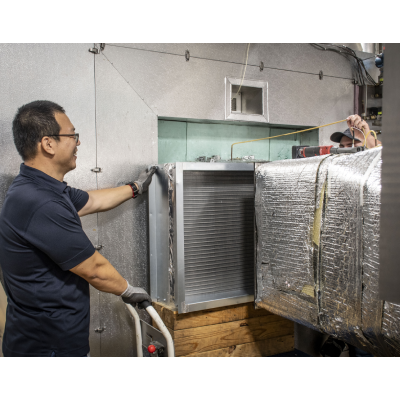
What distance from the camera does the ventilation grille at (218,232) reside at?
227 centimetres

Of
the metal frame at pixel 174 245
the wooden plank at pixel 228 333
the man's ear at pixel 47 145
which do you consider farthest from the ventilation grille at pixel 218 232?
the man's ear at pixel 47 145

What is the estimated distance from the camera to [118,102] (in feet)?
7.88

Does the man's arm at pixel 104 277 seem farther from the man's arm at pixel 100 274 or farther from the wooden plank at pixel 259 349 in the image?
the wooden plank at pixel 259 349

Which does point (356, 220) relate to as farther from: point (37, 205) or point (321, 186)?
point (37, 205)

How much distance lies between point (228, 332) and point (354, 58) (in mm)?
2643

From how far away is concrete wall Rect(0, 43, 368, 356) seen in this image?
2.16 m

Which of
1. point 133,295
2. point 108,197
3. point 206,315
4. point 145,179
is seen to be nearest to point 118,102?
point 145,179

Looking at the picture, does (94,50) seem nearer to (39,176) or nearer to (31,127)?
(31,127)

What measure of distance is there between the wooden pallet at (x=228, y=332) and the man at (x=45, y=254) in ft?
1.85

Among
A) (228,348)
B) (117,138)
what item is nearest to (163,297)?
(228,348)

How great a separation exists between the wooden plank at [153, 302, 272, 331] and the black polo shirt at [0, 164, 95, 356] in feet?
2.04

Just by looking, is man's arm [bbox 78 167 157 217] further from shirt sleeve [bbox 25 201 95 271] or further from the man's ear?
shirt sleeve [bbox 25 201 95 271]

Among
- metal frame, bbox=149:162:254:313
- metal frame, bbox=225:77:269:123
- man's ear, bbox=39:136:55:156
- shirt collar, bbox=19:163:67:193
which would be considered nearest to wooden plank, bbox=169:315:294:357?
metal frame, bbox=149:162:254:313

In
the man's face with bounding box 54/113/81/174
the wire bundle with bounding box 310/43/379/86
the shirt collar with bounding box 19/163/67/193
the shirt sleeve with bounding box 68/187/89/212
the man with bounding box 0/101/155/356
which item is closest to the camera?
the man with bounding box 0/101/155/356
